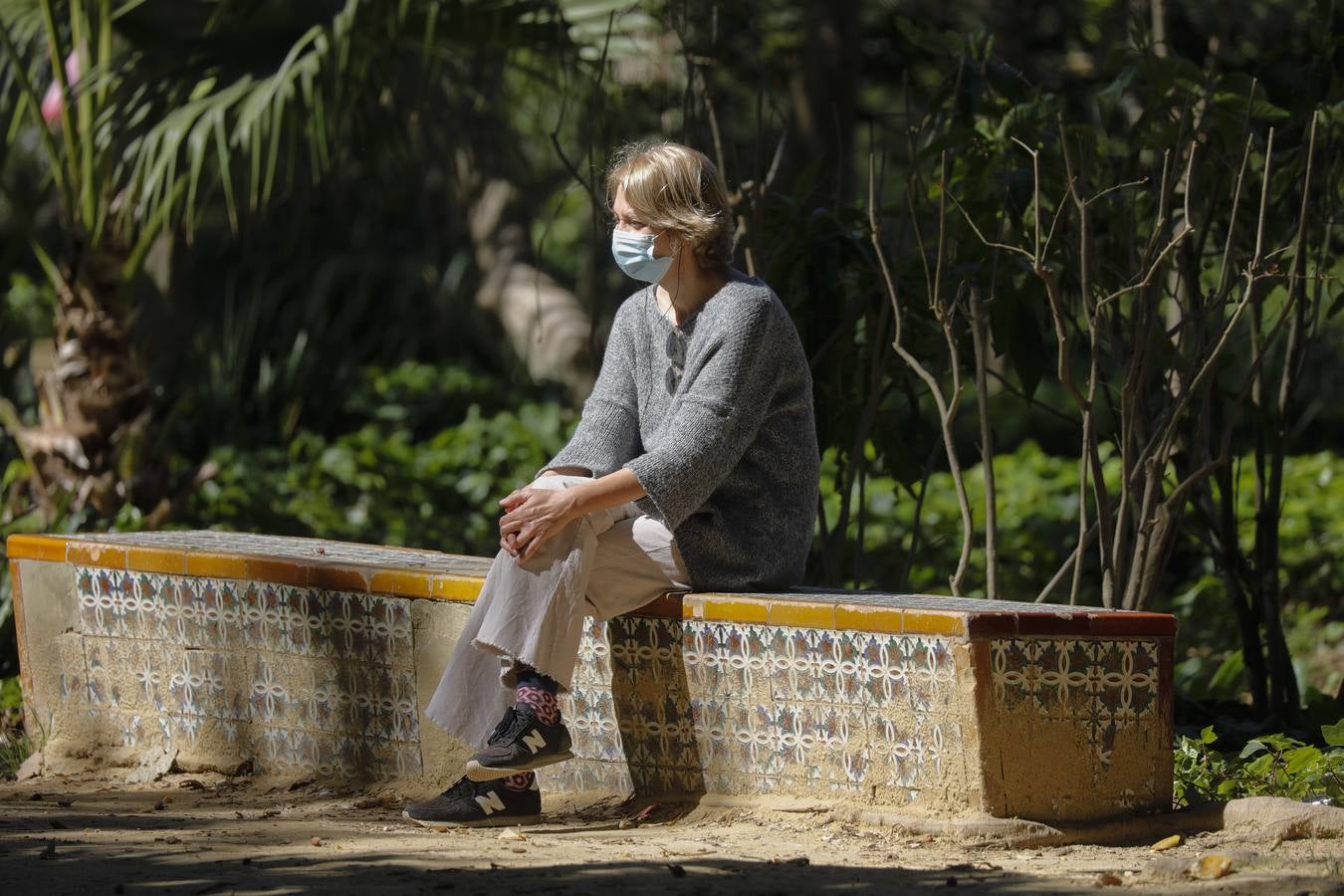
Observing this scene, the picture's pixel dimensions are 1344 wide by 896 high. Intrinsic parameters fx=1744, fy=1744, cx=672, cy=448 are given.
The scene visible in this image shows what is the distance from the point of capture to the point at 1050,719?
3193mm

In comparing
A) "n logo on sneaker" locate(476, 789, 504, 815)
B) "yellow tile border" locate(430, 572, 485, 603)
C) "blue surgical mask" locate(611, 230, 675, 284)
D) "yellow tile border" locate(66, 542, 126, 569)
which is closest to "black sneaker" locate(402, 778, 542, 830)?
"n logo on sneaker" locate(476, 789, 504, 815)

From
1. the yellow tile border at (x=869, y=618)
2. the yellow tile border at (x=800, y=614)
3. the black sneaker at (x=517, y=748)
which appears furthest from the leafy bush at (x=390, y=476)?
the yellow tile border at (x=869, y=618)

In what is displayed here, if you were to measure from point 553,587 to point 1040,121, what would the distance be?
1.70 meters

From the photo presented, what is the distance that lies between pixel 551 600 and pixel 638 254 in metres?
0.74

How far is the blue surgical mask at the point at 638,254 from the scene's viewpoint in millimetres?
3586

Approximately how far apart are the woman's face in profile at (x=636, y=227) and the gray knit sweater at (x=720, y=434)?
0.46 ft

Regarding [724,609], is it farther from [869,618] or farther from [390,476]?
[390,476]

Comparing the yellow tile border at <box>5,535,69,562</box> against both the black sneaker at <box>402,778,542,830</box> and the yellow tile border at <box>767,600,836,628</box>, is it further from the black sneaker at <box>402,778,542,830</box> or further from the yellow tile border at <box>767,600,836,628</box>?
the yellow tile border at <box>767,600,836,628</box>

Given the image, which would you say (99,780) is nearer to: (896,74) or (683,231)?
(683,231)

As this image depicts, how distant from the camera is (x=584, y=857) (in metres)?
3.12

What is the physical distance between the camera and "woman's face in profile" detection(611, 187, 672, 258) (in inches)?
141

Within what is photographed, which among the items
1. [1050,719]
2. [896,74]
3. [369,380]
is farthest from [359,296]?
[1050,719]

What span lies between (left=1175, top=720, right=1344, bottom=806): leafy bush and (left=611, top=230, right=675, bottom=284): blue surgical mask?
4.90 ft

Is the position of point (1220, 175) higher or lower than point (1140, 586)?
higher
